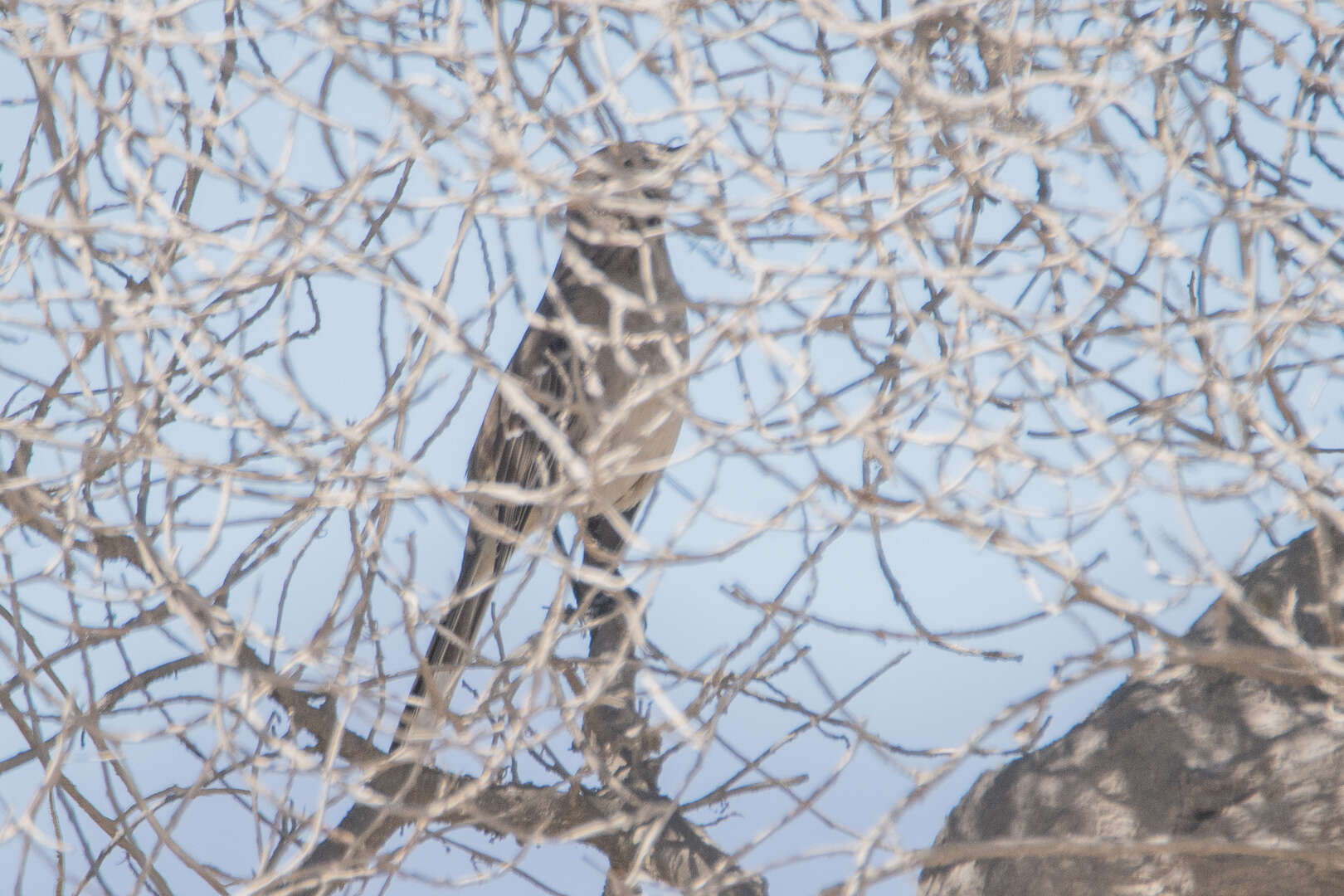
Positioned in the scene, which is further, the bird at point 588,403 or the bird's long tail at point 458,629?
the bird's long tail at point 458,629

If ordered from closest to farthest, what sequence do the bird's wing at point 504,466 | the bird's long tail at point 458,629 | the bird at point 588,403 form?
1. the bird at point 588,403
2. the bird's long tail at point 458,629
3. the bird's wing at point 504,466

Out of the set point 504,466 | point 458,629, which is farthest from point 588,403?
point 504,466

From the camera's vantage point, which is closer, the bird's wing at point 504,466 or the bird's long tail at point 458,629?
→ the bird's long tail at point 458,629

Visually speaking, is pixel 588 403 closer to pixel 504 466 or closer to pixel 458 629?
pixel 458 629

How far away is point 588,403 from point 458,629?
176 cm

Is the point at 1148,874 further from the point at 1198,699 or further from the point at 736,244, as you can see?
the point at 736,244

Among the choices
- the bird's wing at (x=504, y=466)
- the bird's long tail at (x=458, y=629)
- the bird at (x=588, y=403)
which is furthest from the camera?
the bird's wing at (x=504, y=466)

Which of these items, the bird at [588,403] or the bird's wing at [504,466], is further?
the bird's wing at [504,466]

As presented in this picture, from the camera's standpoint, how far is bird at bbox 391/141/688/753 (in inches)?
79.7

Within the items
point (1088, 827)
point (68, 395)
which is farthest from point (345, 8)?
point (1088, 827)

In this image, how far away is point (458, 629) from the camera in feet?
13.6

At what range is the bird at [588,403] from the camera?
2025 mm

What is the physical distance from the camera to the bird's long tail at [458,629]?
3.00 m

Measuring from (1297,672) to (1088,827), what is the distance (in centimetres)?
83
